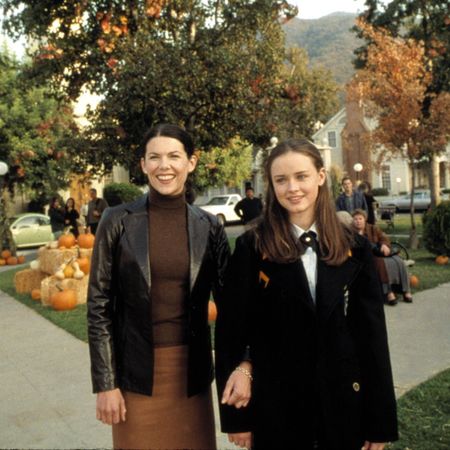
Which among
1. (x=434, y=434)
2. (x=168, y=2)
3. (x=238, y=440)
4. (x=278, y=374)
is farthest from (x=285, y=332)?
(x=168, y=2)

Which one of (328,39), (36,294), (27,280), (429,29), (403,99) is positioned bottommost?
(36,294)

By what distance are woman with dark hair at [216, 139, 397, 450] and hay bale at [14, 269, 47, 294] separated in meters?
10.3

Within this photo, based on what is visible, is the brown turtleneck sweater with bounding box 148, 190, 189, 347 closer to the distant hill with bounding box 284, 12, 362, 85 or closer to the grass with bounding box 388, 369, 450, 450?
the grass with bounding box 388, 369, 450, 450

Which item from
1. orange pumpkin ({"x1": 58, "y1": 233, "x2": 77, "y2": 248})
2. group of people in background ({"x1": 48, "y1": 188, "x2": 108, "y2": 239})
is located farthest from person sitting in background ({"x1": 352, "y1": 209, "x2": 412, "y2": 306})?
group of people in background ({"x1": 48, "y1": 188, "x2": 108, "y2": 239})

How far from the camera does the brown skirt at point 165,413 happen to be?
2.52 metres

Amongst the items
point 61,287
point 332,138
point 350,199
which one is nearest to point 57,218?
point 61,287

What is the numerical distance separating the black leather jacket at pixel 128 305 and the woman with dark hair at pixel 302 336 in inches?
13.2

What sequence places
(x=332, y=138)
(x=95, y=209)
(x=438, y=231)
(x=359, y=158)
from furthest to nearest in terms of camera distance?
(x=332, y=138) < (x=359, y=158) < (x=95, y=209) < (x=438, y=231)

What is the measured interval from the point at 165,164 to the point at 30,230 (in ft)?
74.7

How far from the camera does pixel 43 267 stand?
11.4 m

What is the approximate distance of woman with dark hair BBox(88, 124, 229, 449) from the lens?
2490 mm

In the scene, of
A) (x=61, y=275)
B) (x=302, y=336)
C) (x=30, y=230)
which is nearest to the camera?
(x=302, y=336)

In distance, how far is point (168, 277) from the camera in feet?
8.39

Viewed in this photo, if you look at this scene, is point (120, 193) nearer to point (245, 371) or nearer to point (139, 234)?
point (139, 234)
